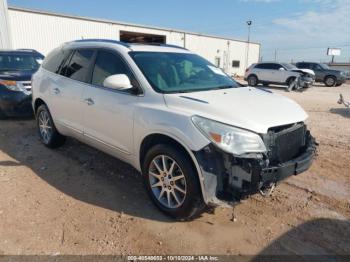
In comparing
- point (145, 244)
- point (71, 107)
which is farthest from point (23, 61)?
point (145, 244)

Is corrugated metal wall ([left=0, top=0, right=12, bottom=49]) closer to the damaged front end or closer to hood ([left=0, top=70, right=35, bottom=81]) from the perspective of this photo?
hood ([left=0, top=70, right=35, bottom=81])

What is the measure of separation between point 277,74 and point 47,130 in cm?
1771

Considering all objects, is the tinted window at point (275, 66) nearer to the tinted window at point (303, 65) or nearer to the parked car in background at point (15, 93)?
the tinted window at point (303, 65)

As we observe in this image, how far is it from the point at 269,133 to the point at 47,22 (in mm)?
Result: 20988

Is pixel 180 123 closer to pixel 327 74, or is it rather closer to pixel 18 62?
pixel 18 62

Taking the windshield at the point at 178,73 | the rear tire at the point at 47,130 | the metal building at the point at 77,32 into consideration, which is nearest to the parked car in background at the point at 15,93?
the rear tire at the point at 47,130

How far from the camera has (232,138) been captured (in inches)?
112

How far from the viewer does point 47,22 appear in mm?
20328

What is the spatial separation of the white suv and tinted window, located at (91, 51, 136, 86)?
0.5 inches

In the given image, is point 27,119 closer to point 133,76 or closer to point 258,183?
point 133,76

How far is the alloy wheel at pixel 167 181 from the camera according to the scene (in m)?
3.22

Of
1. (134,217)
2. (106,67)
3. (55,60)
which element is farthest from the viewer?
(55,60)

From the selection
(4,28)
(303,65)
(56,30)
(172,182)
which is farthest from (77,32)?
(172,182)

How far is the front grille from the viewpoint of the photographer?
9.88ft
